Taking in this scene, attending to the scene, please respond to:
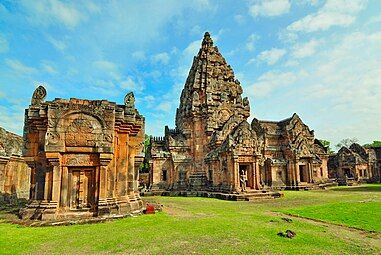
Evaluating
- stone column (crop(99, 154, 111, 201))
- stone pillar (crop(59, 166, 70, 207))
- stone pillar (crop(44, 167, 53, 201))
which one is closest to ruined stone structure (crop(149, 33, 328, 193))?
stone column (crop(99, 154, 111, 201))

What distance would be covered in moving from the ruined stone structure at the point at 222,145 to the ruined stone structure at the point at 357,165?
9.12 metres

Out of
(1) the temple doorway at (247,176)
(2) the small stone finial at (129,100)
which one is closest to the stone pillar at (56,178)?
(2) the small stone finial at (129,100)

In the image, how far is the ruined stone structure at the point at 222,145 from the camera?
71.4 feet

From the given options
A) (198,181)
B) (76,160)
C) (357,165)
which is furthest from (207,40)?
(357,165)

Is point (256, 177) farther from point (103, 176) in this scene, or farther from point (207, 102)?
point (103, 176)

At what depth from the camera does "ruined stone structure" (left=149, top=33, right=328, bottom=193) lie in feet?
71.4

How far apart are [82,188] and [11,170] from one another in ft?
36.6

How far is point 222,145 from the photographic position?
2267 cm

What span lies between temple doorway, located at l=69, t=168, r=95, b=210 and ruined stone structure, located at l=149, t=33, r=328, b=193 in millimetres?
12759

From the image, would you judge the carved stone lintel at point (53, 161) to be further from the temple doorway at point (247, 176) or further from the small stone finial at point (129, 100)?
the temple doorway at point (247, 176)

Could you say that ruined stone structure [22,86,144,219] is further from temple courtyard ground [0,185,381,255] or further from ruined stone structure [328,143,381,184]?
ruined stone structure [328,143,381,184]

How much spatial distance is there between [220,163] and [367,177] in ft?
100.0

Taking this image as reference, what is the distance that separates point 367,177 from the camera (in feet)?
131

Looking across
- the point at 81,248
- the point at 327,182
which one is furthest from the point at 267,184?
the point at 81,248
